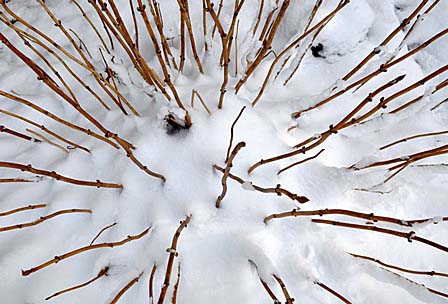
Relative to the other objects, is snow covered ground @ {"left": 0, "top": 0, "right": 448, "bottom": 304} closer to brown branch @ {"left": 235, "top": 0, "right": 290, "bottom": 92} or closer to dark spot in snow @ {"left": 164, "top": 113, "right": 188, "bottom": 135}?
dark spot in snow @ {"left": 164, "top": 113, "right": 188, "bottom": 135}

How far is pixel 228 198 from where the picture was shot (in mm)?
1016

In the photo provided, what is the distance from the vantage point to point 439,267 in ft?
3.60

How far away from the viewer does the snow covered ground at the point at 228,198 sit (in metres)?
1.00

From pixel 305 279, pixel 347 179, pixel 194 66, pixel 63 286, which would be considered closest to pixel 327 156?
pixel 347 179

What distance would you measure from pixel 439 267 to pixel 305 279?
395mm

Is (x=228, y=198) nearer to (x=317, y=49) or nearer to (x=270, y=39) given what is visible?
(x=270, y=39)

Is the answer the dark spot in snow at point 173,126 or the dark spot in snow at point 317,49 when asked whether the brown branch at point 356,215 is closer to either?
the dark spot in snow at point 173,126

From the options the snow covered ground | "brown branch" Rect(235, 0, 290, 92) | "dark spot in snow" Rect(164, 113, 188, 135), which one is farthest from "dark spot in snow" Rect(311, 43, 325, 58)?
"dark spot in snow" Rect(164, 113, 188, 135)

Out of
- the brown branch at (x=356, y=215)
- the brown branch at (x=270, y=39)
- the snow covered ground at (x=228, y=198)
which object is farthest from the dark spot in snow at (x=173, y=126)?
the brown branch at (x=356, y=215)

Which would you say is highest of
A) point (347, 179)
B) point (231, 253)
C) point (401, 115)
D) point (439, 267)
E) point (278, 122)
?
point (278, 122)

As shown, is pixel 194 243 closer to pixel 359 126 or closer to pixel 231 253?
pixel 231 253

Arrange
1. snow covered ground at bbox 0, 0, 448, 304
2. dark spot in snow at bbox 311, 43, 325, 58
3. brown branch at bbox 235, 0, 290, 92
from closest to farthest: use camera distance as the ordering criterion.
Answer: brown branch at bbox 235, 0, 290, 92 < snow covered ground at bbox 0, 0, 448, 304 < dark spot in snow at bbox 311, 43, 325, 58

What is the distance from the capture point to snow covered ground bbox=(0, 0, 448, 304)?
1005mm

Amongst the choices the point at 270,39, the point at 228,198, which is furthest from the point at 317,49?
the point at 228,198
